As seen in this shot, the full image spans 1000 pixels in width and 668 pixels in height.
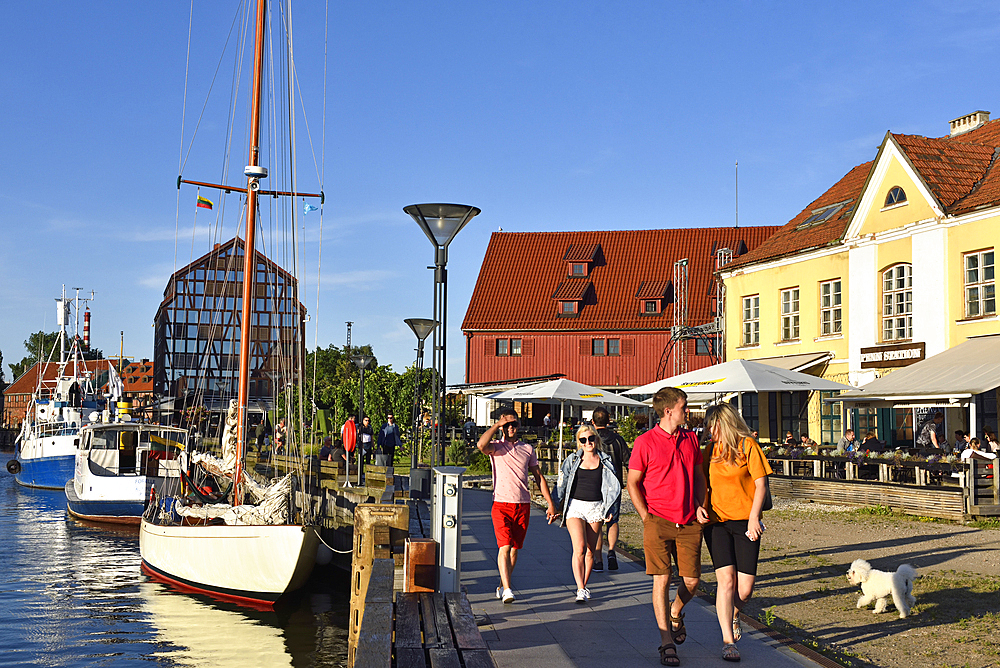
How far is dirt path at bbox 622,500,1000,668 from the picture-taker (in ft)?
26.0

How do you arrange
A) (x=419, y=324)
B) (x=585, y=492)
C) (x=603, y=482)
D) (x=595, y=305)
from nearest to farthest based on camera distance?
(x=585, y=492)
(x=603, y=482)
(x=419, y=324)
(x=595, y=305)

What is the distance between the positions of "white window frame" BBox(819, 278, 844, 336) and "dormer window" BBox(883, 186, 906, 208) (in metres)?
2.96

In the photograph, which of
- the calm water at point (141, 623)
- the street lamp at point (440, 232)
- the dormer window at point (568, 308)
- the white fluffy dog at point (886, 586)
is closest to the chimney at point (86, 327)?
the dormer window at point (568, 308)

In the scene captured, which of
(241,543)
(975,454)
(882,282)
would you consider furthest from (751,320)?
(241,543)

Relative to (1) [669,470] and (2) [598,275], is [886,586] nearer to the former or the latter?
(1) [669,470]

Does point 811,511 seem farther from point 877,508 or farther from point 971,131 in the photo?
point 971,131

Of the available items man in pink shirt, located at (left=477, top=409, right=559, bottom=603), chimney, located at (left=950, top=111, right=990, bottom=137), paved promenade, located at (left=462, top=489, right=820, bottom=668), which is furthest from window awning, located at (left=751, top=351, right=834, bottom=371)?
man in pink shirt, located at (left=477, top=409, right=559, bottom=603)

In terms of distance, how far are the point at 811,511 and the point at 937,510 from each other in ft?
7.24

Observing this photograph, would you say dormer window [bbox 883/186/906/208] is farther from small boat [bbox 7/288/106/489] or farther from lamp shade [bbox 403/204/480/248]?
small boat [bbox 7/288/106/489]

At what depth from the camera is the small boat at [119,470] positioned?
113ft

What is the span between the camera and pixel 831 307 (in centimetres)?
2906

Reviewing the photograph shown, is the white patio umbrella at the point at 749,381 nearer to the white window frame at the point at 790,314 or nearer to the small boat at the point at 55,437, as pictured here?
the white window frame at the point at 790,314

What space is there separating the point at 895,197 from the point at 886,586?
64.5 ft

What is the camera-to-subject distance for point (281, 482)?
16719 mm
